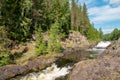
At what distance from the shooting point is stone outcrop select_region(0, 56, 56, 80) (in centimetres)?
3262

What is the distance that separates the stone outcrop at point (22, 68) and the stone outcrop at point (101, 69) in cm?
1502

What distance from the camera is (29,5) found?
59.1 m

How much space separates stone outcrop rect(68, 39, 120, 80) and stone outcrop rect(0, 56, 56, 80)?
15.0m

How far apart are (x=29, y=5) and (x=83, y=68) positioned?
42139 millimetres

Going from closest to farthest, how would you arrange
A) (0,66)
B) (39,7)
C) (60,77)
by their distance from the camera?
(60,77) < (0,66) < (39,7)

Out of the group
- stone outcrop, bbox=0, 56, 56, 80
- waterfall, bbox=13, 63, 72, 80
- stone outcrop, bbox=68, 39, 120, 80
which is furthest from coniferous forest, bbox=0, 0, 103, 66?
stone outcrop, bbox=68, 39, 120, 80

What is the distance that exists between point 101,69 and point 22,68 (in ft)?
63.8

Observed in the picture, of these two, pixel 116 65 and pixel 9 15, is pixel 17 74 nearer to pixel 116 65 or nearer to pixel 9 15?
pixel 116 65

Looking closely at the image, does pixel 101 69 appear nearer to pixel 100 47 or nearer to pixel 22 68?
pixel 22 68

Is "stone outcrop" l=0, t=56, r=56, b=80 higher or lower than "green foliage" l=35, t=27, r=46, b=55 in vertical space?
lower

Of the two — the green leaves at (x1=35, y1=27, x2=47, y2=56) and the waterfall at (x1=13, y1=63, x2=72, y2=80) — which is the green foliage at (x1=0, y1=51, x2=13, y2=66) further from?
the green leaves at (x1=35, y1=27, x2=47, y2=56)

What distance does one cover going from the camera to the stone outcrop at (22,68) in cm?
3262

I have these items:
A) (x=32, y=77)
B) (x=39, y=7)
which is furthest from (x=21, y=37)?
(x=32, y=77)

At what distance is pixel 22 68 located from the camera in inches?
1399
